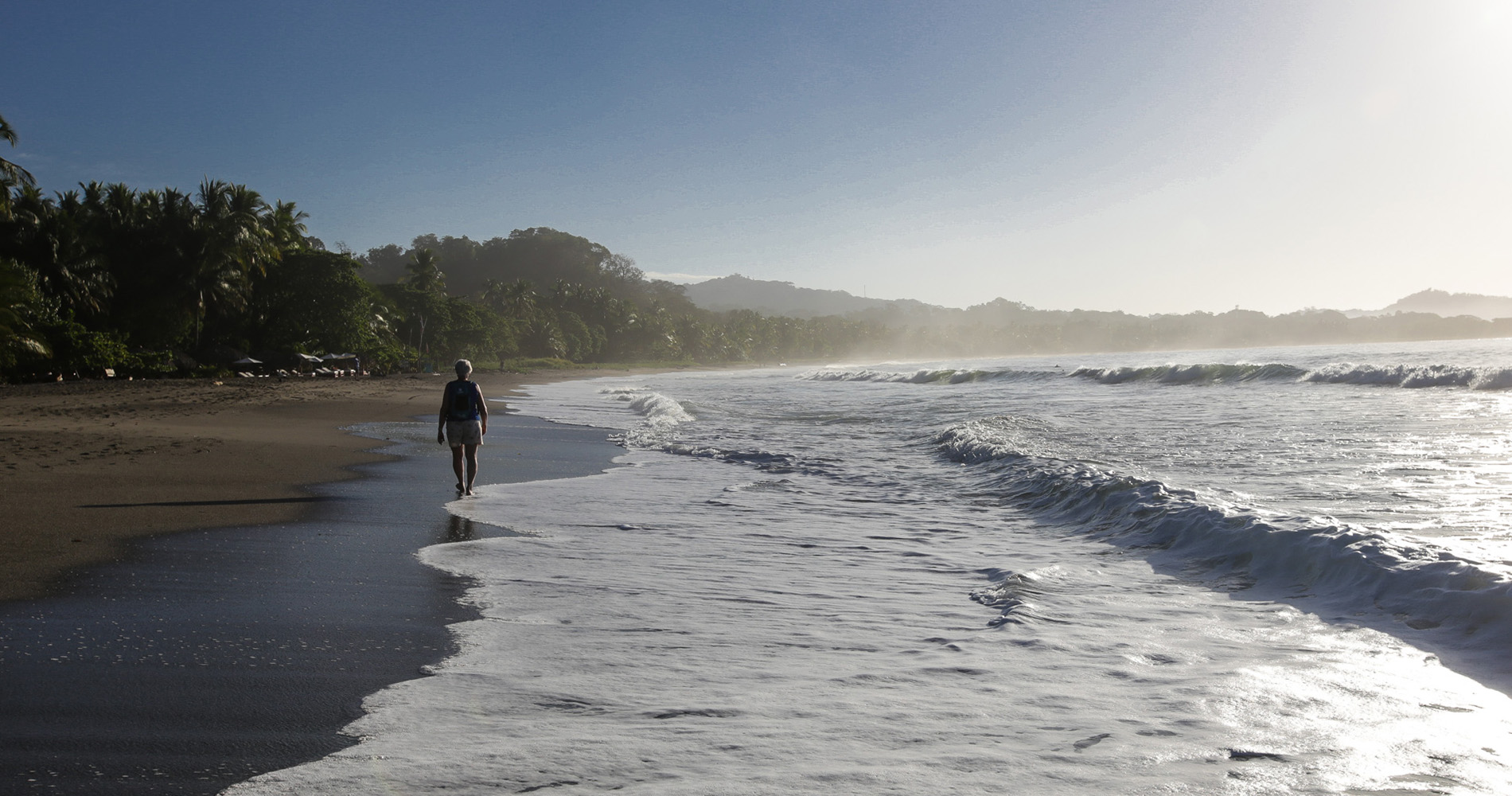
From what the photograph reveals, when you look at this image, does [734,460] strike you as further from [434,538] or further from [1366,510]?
[1366,510]

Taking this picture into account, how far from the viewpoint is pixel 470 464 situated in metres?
8.62

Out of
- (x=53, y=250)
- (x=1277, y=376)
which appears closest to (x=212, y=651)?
(x=1277, y=376)

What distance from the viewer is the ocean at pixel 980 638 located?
2.68 meters

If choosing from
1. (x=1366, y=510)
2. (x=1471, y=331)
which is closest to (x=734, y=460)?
(x=1366, y=510)

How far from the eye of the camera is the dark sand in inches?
101

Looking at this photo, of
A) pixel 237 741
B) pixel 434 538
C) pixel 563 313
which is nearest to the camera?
pixel 237 741

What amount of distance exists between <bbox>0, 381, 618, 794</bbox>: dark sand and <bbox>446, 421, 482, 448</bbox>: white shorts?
1.98 metres

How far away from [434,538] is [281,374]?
40247 mm

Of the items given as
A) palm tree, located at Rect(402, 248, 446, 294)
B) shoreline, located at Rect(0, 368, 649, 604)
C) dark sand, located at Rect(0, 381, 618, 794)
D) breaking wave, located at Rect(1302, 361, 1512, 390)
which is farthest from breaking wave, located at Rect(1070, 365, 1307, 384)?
palm tree, located at Rect(402, 248, 446, 294)

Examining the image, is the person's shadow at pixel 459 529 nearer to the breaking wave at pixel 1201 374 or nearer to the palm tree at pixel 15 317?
the palm tree at pixel 15 317

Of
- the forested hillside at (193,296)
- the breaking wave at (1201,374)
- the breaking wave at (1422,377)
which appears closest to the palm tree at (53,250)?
the forested hillside at (193,296)

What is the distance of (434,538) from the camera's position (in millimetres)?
6332

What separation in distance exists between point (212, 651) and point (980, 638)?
3.52 m

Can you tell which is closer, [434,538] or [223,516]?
[434,538]
